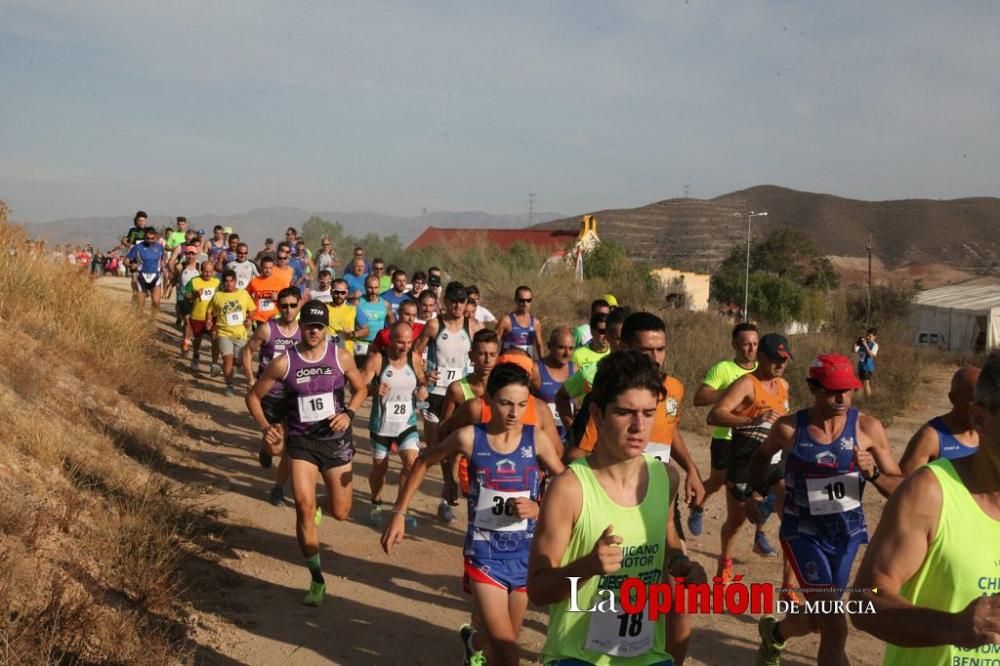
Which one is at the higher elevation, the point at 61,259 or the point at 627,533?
the point at 61,259

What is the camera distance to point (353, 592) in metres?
6.70

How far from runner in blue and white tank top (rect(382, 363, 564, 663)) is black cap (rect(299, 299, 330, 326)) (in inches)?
73.1

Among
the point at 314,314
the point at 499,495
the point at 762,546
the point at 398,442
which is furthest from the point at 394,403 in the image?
the point at 762,546

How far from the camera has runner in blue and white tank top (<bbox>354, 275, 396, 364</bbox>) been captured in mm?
11656

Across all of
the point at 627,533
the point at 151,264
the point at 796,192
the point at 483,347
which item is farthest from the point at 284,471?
the point at 796,192

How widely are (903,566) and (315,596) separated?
481 centimetres

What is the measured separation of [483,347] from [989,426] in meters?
4.30

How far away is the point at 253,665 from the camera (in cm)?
536

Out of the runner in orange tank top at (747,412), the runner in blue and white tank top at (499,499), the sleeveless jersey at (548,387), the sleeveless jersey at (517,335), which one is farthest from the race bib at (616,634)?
the sleeveless jersey at (517,335)

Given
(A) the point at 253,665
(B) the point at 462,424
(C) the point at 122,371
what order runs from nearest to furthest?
(A) the point at 253,665, (B) the point at 462,424, (C) the point at 122,371

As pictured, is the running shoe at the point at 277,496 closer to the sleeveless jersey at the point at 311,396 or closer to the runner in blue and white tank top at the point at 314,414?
the runner in blue and white tank top at the point at 314,414

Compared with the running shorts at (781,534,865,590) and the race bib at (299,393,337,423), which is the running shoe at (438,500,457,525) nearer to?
the race bib at (299,393,337,423)

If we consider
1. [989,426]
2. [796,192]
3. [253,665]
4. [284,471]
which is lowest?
[253,665]

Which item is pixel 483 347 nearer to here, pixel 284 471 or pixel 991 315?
pixel 284 471
